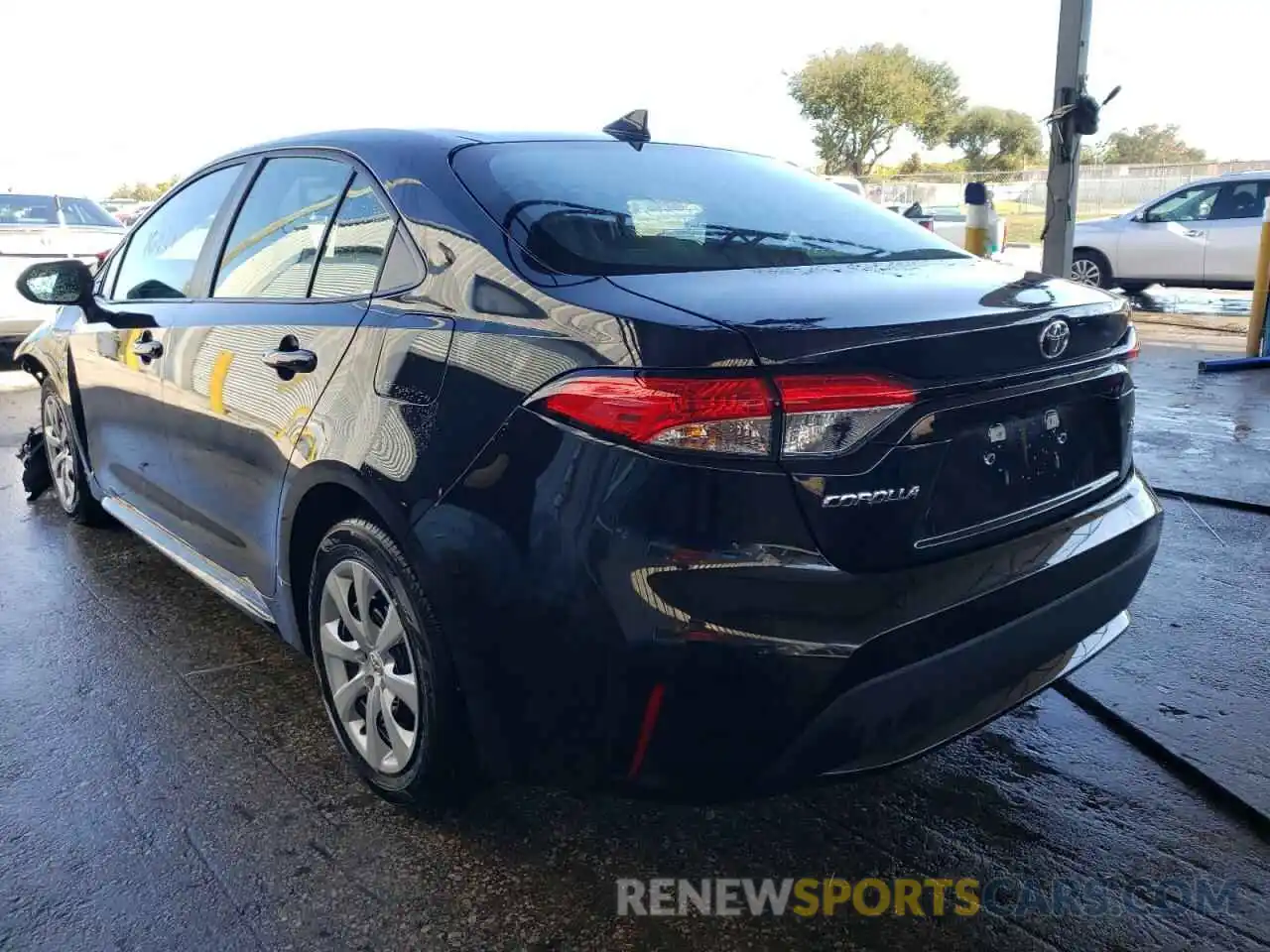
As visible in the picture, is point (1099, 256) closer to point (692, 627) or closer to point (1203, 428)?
point (1203, 428)

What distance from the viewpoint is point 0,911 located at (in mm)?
2309

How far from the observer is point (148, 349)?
3.57m

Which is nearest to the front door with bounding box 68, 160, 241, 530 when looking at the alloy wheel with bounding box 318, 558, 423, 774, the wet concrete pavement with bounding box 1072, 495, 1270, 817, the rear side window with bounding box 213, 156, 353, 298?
the rear side window with bounding box 213, 156, 353, 298

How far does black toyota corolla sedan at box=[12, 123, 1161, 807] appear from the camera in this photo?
1889mm

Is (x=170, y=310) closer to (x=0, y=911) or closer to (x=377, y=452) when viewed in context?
(x=377, y=452)

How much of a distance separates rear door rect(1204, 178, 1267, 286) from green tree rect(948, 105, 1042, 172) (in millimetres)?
56923

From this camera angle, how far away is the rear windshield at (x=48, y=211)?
10.1 m

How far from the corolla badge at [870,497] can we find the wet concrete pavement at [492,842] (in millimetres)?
947

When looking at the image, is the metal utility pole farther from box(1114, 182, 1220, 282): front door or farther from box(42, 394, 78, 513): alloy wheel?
box(1114, 182, 1220, 282): front door

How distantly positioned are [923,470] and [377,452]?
1.17m

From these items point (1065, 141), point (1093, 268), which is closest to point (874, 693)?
point (1065, 141)

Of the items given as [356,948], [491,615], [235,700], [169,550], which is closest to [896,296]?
[491,615]

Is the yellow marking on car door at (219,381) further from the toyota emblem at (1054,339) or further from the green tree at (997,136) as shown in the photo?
the green tree at (997,136)

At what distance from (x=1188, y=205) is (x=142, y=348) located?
13.1 meters
